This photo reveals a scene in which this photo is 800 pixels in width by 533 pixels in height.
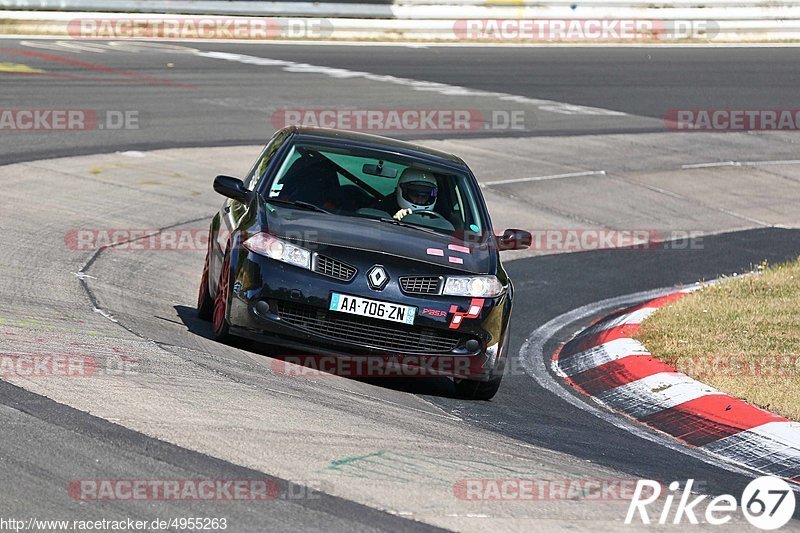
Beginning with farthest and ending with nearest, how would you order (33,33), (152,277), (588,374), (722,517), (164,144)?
(33,33) < (164,144) < (152,277) < (588,374) < (722,517)

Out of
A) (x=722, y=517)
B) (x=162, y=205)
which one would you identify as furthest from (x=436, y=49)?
(x=722, y=517)

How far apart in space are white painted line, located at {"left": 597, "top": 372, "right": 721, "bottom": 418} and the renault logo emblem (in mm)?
1793

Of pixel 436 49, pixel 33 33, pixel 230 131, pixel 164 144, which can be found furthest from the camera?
pixel 436 49

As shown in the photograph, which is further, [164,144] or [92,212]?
[164,144]

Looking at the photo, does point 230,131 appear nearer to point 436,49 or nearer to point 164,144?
point 164,144

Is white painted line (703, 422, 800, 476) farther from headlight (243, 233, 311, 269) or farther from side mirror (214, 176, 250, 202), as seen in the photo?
side mirror (214, 176, 250, 202)

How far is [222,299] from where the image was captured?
8023 mm

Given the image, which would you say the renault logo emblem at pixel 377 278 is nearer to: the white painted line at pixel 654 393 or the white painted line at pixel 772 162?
the white painted line at pixel 654 393

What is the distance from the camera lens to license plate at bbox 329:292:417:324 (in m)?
7.59

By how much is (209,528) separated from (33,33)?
72.5 ft

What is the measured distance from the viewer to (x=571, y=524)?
514cm

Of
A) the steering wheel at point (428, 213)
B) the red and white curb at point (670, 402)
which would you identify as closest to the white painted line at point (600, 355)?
the red and white curb at point (670, 402)

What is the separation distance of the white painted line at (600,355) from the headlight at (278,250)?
7.96 feet

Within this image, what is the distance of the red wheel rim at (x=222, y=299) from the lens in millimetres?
7965
